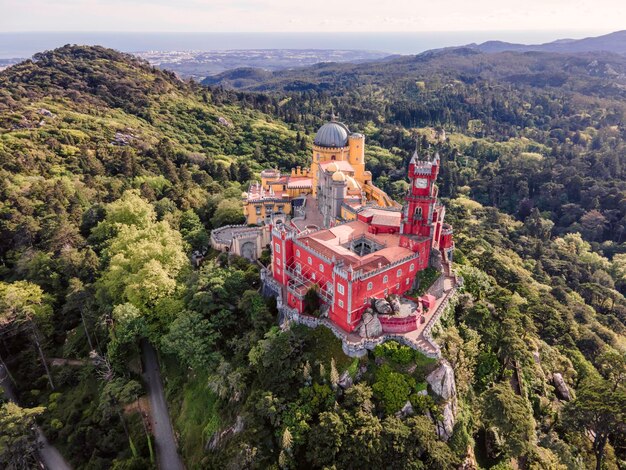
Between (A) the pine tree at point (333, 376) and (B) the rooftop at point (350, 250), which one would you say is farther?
(B) the rooftop at point (350, 250)

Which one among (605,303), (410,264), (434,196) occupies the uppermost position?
(434,196)

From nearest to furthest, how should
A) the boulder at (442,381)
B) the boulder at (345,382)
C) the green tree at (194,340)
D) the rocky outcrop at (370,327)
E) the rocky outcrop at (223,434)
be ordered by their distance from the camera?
the boulder at (442,381) < the boulder at (345,382) < the rocky outcrop at (223,434) < the rocky outcrop at (370,327) < the green tree at (194,340)

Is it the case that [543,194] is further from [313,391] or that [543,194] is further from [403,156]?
[313,391]

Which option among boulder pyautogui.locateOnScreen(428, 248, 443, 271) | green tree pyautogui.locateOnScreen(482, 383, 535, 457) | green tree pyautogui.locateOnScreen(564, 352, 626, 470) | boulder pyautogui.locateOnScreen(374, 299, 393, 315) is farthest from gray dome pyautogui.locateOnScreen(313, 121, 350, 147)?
green tree pyautogui.locateOnScreen(564, 352, 626, 470)

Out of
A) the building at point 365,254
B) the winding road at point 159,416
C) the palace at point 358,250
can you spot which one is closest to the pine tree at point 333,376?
the palace at point 358,250

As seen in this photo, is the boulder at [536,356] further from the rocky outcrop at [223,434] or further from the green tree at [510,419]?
the rocky outcrop at [223,434]

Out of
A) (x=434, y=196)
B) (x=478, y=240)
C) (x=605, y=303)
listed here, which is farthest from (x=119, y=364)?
(x=605, y=303)
